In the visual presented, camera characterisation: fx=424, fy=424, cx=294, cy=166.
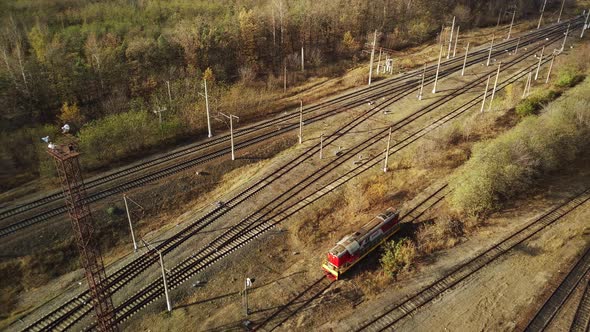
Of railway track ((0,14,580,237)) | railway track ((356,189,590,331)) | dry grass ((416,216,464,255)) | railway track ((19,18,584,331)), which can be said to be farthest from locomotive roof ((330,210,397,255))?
railway track ((0,14,580,237))

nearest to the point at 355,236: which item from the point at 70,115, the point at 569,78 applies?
the point at 70,115

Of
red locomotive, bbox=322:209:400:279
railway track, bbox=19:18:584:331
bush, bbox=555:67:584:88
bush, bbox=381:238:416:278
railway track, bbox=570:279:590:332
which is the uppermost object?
bush, bbox=555:67:584:88

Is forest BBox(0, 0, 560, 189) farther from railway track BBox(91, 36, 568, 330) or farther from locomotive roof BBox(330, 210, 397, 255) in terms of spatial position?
locomotive roof BBox(330, 210, 397, 255)

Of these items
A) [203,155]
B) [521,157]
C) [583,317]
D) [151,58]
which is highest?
[151,58]

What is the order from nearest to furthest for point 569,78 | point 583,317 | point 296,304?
point 583,317 → point 296,304 → point 569,78

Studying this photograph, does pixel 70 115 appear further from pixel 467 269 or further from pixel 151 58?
pixel 467 269

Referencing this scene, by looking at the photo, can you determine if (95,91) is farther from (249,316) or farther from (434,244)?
(434,244)
